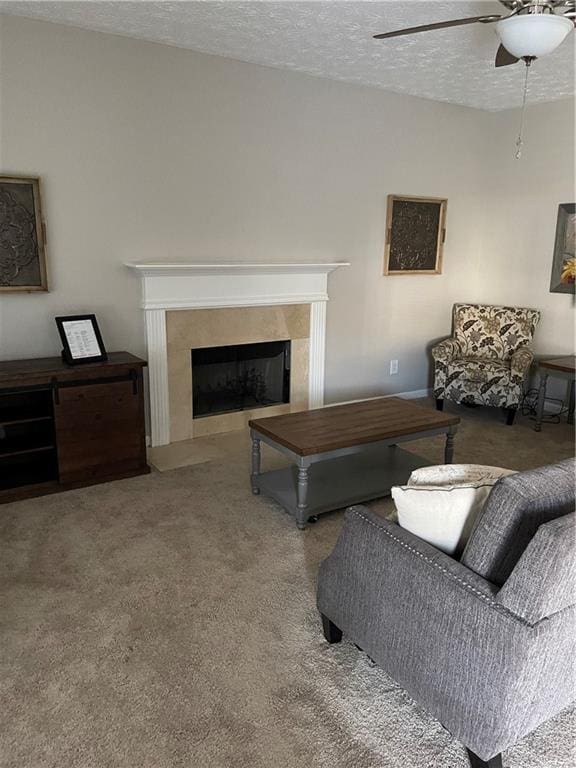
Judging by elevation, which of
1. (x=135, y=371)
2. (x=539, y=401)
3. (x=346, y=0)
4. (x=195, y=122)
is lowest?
(x=539, y=401)

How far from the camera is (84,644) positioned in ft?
6.91

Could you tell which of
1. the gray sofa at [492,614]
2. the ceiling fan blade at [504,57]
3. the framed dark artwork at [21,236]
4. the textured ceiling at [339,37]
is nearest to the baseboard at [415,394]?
the textured ceiling at [339,37]

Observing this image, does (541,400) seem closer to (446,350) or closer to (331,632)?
(446,350)

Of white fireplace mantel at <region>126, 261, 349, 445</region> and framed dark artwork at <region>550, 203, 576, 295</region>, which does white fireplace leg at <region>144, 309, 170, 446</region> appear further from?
framed dark artwork at <region>550, 203, 576, 295</region>

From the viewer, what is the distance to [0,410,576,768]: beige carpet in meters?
1.69

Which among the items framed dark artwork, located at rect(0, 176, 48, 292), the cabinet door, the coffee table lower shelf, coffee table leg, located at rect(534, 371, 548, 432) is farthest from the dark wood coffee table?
framed dark artwork, located at rect(0, 176, 48, 292)

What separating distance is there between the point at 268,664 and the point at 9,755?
0.81 metres

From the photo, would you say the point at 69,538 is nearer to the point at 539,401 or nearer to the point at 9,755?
the point at 9,755

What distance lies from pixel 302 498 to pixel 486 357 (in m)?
2.86

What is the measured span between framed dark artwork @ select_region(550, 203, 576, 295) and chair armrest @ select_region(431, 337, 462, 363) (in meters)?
0.94

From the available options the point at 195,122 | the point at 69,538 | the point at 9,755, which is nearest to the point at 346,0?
the point at 195,122

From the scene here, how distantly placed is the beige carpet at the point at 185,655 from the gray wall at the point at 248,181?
136 cm

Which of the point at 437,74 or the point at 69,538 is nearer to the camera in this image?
the point at 69,538

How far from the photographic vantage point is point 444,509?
1.71 metres
